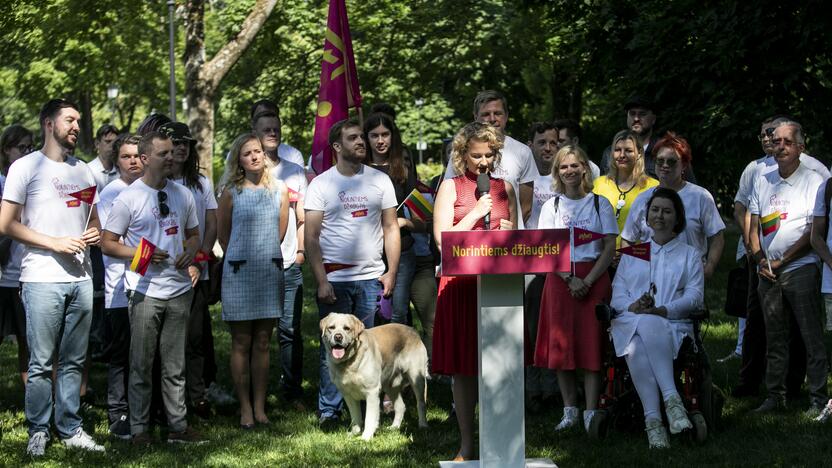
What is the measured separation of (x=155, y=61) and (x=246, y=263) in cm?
2459

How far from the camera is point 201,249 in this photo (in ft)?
26.0

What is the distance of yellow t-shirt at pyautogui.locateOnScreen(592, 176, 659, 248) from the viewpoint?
8508mm

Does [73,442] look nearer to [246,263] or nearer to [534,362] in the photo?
[246,263]

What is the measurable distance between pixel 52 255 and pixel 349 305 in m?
2.17

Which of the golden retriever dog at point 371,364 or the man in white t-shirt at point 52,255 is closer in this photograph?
the man in white t-shirt at point 52,255

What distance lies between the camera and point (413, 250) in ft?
30.0

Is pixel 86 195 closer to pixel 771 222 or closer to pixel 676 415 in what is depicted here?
pixel 676 415

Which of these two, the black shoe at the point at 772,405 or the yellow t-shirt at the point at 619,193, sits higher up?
the yellow t-shirt at the point at 619,193

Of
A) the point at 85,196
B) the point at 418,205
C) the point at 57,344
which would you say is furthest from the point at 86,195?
the point at 418,205

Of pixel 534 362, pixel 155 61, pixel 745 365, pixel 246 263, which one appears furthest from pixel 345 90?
pixel 155 61

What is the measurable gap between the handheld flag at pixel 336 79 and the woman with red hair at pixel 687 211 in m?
3.10

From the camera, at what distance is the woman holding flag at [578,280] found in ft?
26.1

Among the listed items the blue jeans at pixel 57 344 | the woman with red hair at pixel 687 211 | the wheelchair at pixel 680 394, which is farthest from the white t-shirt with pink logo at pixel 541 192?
the blue jeans at pixel 57 344

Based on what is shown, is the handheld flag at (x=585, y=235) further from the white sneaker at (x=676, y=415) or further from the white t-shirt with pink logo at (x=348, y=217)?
the white t-shirt with pink logo at (x=348, y=217)
